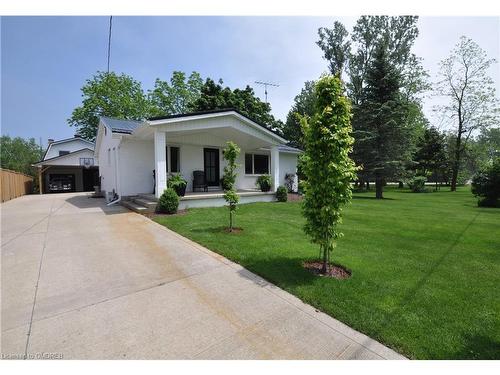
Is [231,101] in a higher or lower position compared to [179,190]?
higher

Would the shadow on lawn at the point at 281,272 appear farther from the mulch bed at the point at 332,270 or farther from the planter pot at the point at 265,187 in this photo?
the planter pot at the point at 265,187

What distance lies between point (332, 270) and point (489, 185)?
1378cm

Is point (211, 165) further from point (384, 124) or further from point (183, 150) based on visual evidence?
point (384, 124)

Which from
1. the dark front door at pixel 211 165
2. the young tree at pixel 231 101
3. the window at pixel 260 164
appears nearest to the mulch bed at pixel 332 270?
the dark front door at pixel 211 165

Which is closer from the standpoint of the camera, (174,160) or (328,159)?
(328,159)

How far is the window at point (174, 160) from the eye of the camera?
474 inches

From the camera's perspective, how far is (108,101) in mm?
29906

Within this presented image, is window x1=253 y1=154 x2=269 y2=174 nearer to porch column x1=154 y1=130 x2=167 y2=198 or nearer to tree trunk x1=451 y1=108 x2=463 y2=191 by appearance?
porch column x1=154 y1=130 x2=167 y2=198

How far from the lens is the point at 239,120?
1106 cm

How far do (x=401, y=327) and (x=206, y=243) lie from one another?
12.0ft

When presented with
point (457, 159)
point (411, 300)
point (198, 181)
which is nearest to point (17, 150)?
point (198, 181)

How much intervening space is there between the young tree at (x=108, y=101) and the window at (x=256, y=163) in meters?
22.3

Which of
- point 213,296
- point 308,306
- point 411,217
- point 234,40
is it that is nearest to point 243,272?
point 213,296
